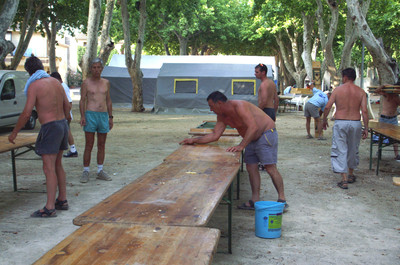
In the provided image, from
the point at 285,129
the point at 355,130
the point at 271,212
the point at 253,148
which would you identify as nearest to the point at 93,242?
the point at 271,212

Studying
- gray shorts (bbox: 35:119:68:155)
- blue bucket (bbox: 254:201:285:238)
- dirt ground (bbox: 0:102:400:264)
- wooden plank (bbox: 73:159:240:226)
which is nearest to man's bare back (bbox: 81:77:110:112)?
dirt ground (bbox: 0:102:400:264)

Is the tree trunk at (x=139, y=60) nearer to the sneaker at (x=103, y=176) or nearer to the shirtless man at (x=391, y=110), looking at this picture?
the shirtless man at (x=391, y=110)

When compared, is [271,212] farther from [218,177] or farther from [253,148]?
[253,148]

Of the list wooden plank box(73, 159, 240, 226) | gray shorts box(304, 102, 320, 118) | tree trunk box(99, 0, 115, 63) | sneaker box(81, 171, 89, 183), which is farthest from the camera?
tree trunk box(99, 0, 115, 63)

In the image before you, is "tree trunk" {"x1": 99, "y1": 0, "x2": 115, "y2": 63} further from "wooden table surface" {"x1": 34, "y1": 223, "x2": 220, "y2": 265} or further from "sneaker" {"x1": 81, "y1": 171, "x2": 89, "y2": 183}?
"wooden table surface" {"x1": 34, "y1": 223, "x2": 220, "y2": 265}

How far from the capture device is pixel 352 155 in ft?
23.9

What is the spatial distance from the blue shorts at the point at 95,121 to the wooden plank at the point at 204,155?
1.54m

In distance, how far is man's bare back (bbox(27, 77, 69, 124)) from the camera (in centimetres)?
523

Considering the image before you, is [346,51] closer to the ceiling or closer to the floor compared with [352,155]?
closer to the ceiling

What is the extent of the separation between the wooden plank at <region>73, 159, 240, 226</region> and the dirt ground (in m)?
0.70

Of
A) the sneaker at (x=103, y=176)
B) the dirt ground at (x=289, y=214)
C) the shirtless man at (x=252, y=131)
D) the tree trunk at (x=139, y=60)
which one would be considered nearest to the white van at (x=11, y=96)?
the dirt ground at (x=289, y=214)

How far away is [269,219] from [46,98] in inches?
107

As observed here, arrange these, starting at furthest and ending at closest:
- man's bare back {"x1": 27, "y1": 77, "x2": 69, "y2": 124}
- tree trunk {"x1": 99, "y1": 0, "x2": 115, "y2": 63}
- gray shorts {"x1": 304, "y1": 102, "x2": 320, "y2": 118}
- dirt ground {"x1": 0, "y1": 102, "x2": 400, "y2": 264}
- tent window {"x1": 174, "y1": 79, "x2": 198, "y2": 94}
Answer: tent window {"x1": 174, "y1": 79, "x2": 198, "y2": 94}, tree trunk {"x1": 99, "y1": 0, "x2": 115, "y2": 63}, gray shorts {"x1": 304, "y1": 102, "x2": 320, "y2": 118}, man's bare back {"x1": 27, "y1": 77, "x2": 69, "y2": 124}, dirt ground {"x1": 0, "y1": 102, "x2": 400, "y2": 264}

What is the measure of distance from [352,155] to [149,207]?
15.6 ft
